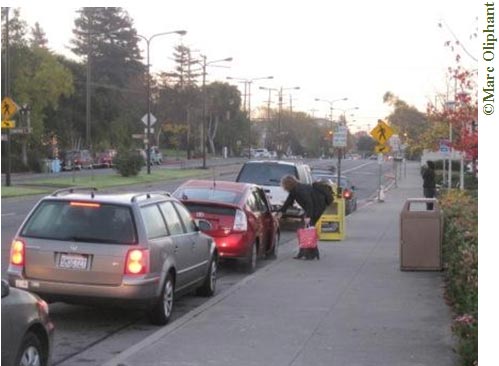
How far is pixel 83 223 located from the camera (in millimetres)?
9016

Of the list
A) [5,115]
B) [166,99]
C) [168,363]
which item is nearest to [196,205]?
[168,363]

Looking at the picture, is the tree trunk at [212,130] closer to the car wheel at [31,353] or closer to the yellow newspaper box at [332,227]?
the yellow newspaper box at [332,227]

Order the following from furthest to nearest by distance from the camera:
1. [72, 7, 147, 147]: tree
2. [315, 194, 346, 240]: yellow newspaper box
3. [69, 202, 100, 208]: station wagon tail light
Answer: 1. [72, 7, 147, 147]: tree
2. [315, 194, 346, 240]: yellow newspaper box
3. [69, 202, 100, 208]: station wagon tail light

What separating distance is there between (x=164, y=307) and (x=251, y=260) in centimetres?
486

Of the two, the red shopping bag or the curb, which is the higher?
the red shopping bag

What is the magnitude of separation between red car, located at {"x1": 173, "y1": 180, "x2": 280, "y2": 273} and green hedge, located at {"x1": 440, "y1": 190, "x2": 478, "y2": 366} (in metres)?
3.22

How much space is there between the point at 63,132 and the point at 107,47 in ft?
122

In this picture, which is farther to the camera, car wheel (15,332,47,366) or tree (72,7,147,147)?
tree (72,7,147,147)

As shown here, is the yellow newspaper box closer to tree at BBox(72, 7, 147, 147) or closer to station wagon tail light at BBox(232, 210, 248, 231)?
station wagon tail light at BBox(232, 210, 248, 231)

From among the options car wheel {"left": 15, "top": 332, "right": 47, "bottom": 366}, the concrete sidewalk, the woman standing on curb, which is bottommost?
the concrete sidewalk

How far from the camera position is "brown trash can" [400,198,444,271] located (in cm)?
1354

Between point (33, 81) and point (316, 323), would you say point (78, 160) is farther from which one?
point (316, 323)

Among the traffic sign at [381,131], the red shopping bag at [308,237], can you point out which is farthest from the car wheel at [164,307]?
the traffic sign at [381,131]

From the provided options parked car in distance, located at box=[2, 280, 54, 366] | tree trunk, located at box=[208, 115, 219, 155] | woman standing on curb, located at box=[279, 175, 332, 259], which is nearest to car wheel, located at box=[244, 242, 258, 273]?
woman standing on curb, located at box=[279, 175, 332, 259]
